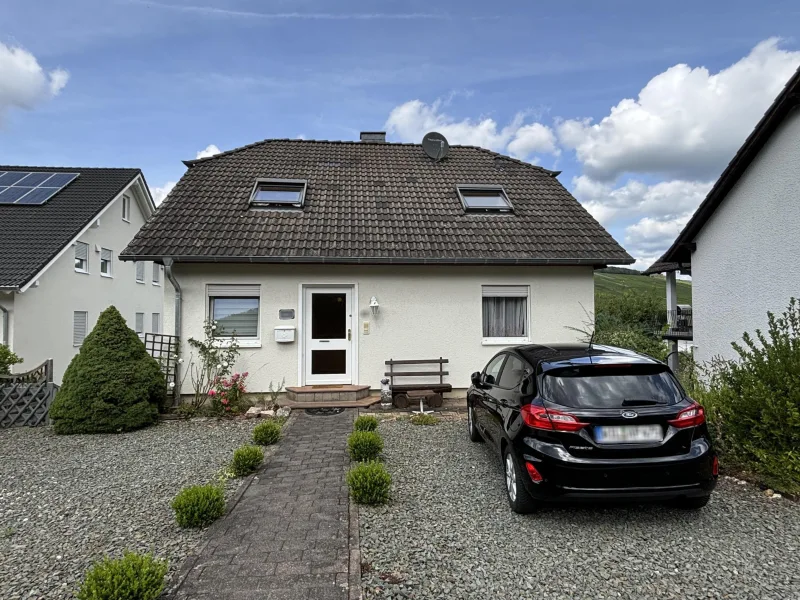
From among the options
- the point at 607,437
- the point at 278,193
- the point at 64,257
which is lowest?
the point at 607,437

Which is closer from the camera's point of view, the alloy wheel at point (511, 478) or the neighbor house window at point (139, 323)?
the alloy wheel at point (511, 478)

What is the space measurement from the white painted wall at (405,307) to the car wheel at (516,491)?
5.19 metres

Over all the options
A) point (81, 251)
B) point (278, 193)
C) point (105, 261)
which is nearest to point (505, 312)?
point (278, 193)

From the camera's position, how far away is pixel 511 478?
4.24m

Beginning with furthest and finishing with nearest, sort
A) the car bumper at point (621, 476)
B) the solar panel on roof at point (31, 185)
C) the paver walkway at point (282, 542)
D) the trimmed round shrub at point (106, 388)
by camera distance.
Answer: the solar panel on roof at point (31, 185) < the trimmed round shrub at point (106, 388) < the car bumper at point (621, 476) < the paver walkway at point (282, 542)

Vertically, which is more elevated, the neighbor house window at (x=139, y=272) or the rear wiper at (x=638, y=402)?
the neighbor house window at (x=139, y=272)

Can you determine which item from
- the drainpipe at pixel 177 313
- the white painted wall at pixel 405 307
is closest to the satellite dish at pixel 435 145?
the white painted wall at pixel 405 307

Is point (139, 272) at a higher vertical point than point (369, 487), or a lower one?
higher

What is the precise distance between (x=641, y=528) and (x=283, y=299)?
733 cm

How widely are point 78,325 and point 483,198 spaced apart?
14539 millimetres

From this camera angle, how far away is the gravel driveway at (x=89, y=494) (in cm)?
339

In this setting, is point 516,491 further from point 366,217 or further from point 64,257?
point 64,257

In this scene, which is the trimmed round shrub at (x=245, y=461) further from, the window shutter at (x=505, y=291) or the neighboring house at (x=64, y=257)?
the neighboring house at (x=64, y=257)

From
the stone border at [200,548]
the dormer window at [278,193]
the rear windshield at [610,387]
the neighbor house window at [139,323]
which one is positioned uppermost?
the dormer window at [278,193]
